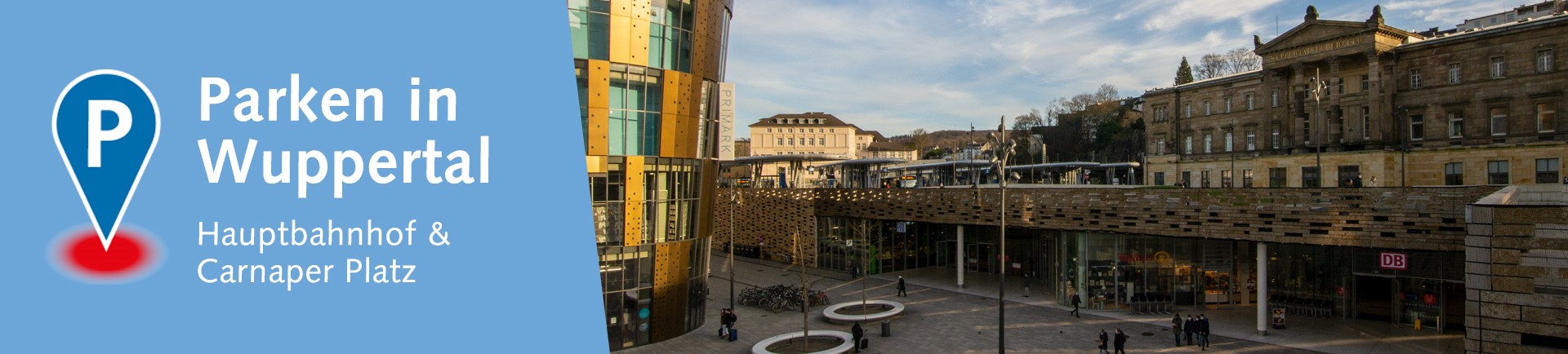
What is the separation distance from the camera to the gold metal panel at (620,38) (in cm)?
2252

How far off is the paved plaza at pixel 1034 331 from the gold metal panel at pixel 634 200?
3.43 metres

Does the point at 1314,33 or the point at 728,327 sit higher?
the point at 1314,33

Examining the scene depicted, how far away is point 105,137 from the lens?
37.9 feet

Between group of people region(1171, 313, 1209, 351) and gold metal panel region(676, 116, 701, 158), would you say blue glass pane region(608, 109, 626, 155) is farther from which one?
group of people region(1171, 313, 1209, 351)

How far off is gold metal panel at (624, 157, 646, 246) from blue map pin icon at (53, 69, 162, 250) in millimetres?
12193

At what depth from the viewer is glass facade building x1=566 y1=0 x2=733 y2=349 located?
74.0 ft

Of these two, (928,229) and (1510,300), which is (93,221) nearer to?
(1510,300)

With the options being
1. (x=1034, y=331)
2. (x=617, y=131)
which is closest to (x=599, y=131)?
(x=617, y=131)

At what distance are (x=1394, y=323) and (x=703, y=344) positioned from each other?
22.7 m

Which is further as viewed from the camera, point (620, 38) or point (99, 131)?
point (620, 38)

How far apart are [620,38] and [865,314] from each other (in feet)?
42.9

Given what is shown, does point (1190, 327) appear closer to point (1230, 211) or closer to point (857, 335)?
point (1230, 211)

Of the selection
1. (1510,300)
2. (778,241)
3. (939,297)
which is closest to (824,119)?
(778,241)

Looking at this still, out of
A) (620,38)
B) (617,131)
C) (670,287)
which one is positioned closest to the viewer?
(620,38)
